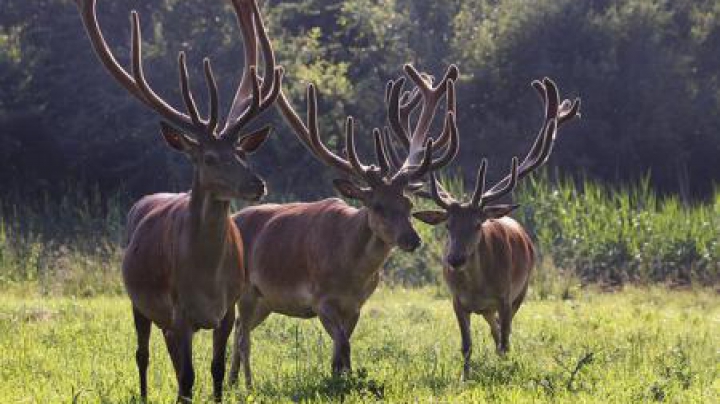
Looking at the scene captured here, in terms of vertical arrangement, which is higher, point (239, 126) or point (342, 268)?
point (239, 126)

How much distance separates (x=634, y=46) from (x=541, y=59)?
7.14 feet

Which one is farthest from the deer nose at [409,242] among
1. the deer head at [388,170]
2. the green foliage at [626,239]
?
the green foliage at [626,239]

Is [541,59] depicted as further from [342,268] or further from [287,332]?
[342,268]

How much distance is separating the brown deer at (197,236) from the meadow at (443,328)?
1.54ft

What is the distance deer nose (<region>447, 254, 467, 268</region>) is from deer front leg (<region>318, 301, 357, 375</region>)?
45.2 inches

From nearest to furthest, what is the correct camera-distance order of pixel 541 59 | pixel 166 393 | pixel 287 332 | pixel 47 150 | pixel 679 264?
1. pixel 166 393
2. pixel 287 332
3. pixel 679 264
4. pixel 47 150
5. pixel 541 59

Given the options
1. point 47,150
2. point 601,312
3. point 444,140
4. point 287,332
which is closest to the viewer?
point 444,140

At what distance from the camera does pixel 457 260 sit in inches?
406

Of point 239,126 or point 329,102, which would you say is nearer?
point 239,126

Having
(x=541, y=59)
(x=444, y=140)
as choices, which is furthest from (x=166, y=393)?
(x=541, y=59)

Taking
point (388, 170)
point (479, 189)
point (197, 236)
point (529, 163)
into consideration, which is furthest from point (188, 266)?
point (529, 163)

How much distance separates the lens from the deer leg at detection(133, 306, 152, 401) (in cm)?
852

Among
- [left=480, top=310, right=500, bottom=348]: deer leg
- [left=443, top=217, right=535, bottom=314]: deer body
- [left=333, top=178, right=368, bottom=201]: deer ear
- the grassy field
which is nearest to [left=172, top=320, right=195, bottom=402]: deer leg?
the grassy field

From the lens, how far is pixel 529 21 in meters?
30.0
